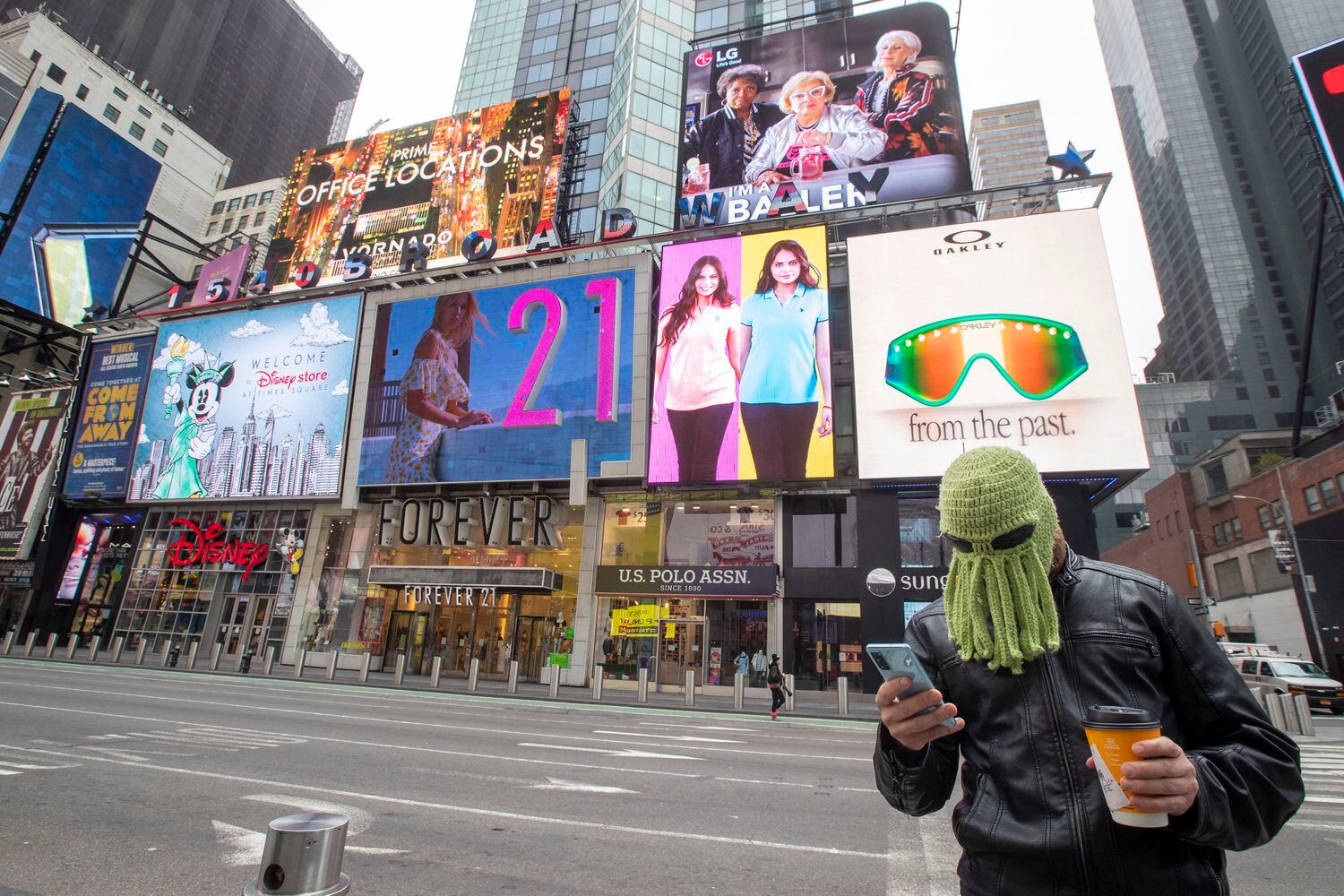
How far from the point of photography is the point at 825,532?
90.6ft

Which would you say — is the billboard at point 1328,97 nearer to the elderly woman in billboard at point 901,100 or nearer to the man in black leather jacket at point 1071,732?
the elderly woman in billboard at point 901,100

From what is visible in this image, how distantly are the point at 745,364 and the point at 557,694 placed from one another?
1441cm

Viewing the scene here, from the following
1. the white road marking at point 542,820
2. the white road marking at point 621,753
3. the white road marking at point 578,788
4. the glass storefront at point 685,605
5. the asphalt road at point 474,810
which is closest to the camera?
the asphalt road at point 474,810

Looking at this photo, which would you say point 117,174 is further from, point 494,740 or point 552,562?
point 494,740

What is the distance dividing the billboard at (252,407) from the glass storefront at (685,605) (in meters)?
15.1

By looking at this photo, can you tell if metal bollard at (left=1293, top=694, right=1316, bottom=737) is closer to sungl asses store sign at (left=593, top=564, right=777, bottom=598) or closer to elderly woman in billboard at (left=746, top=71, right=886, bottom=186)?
sungl asses store sign at (left=593, top=564, right=777, bottom=598)

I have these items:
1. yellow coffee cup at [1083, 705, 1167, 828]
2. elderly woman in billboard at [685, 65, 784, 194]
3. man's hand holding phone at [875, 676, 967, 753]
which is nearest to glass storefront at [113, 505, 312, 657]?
elderly woman in billboard at [685, 65, 784, 194]

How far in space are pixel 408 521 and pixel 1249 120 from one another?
124 m

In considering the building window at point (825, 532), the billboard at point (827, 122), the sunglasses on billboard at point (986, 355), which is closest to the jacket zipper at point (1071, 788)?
the sunglasses on billboard at point (986, 355)

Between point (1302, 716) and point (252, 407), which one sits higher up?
point (252, 407)

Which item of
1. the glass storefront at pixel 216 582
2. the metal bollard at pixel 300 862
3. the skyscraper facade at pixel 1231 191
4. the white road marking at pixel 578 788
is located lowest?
the white road marking at pixel 578 788

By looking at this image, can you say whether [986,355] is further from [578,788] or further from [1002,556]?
[1002,556]

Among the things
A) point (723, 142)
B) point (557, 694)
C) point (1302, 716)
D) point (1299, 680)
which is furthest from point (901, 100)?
point (557, 694)

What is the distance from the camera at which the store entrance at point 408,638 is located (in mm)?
31047
